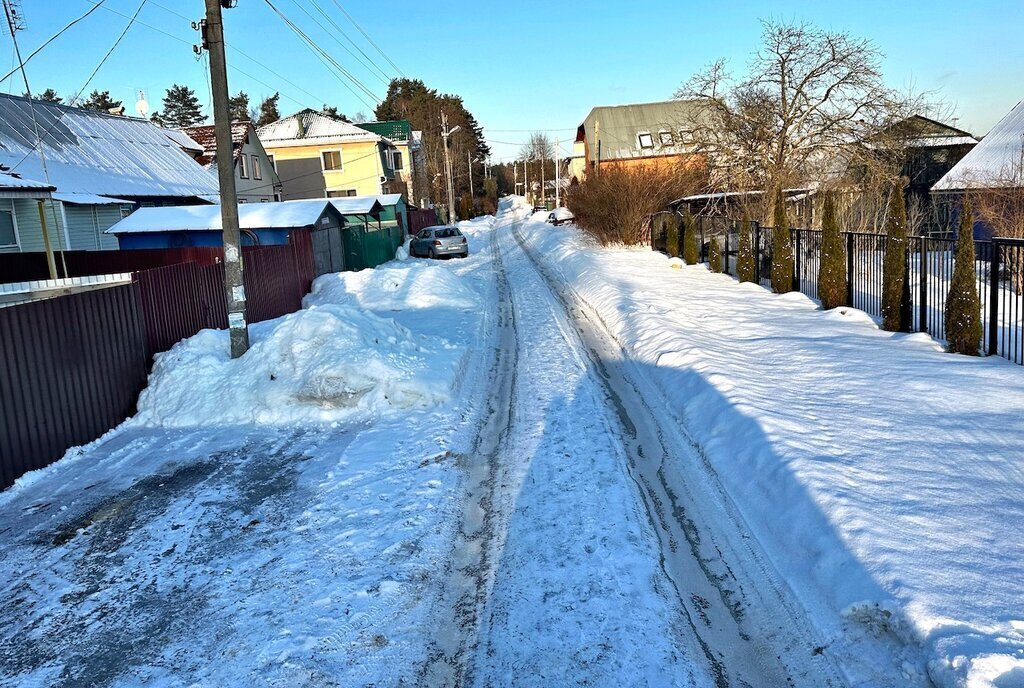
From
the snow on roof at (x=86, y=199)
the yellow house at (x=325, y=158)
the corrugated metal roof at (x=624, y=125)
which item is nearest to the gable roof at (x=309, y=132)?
the yellow house at (x=325, y=158)

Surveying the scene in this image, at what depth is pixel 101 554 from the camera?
568 cm

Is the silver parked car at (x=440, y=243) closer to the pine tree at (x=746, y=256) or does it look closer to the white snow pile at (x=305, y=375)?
the pine tree at (x=746, y=256)

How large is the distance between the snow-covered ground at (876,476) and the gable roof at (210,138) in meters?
31.9

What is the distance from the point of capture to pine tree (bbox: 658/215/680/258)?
1052 inches

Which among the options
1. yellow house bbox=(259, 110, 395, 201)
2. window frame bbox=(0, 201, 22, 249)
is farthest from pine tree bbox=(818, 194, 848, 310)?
yellow house bbox=(259, 110, 395, 201)

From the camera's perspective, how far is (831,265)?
1474 centimetres

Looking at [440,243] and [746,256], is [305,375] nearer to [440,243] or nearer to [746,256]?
[746,256]

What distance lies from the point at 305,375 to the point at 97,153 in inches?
1044

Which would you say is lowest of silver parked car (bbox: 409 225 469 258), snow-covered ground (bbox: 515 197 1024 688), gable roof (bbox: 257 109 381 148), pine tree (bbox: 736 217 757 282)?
snow-covered ground (bbox: 515 197 1024 688)

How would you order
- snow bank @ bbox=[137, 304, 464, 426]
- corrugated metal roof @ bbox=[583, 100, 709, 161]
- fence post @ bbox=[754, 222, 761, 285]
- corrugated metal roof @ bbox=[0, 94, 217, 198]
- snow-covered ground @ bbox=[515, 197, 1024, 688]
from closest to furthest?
snow-covered ground @ bbox=[515, 197, 1024, 688] < snow bank @ bbox=[137, 304, 464, 426] < fence post @ bbox=[754, 222, 761, 285] < corrugated metal roof @ bbox=[0, 94, 217, 198] < corrugated metal roof @ bbox=[583, 100, 709, 161]

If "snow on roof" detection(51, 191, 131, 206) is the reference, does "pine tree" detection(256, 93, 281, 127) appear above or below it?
above

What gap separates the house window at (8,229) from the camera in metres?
22.6

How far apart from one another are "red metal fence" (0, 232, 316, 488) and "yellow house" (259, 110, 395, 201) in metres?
39.9

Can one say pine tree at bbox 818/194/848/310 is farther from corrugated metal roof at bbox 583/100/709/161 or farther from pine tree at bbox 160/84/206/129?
pine tree at bbox 160/84/206/129
